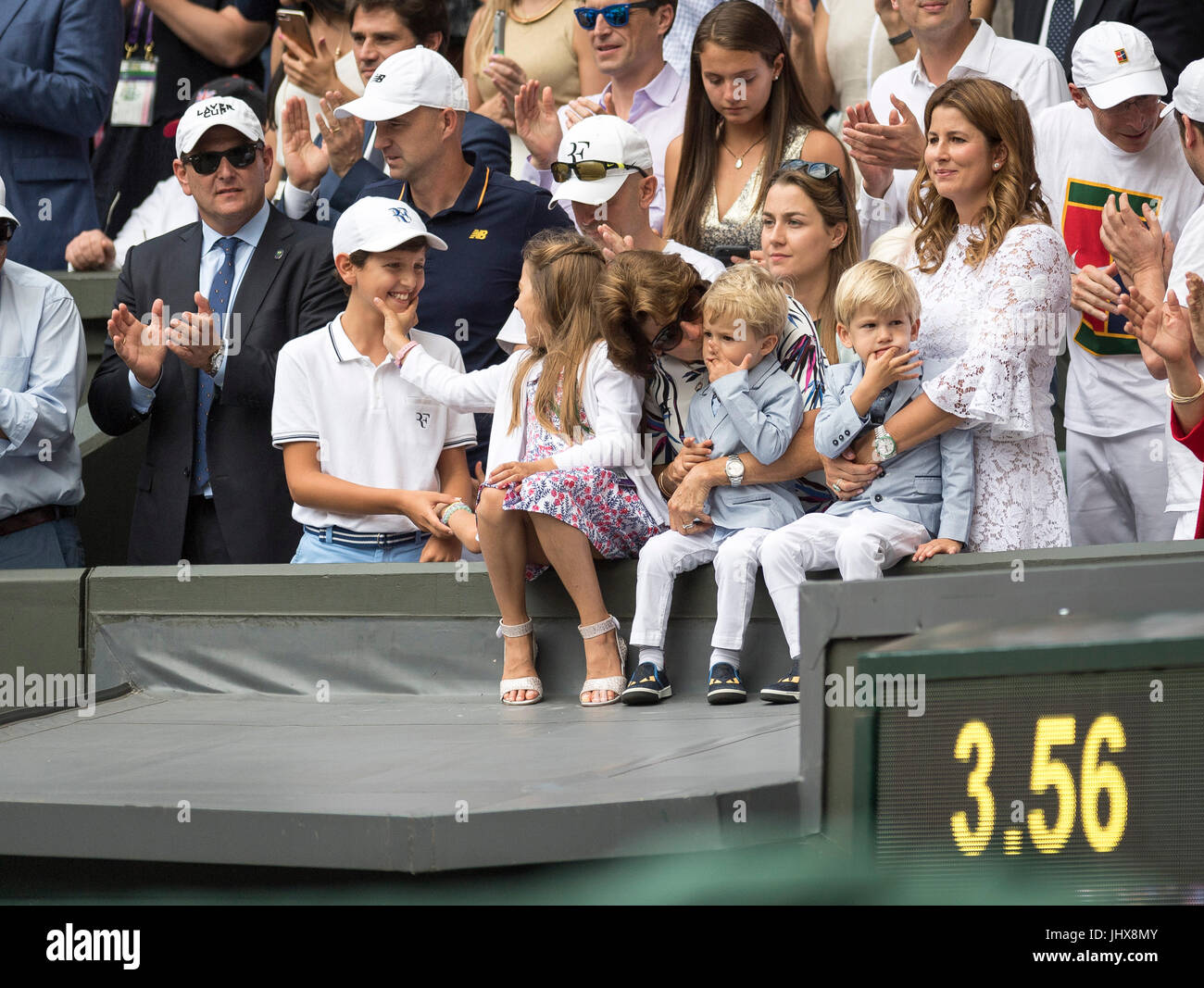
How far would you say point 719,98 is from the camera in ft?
20.9

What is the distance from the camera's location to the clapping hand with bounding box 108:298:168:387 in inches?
251

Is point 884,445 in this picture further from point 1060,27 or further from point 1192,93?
point 1060,27

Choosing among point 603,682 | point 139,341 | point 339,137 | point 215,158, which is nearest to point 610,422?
point 603,682

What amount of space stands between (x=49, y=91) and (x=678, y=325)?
3.87 metres

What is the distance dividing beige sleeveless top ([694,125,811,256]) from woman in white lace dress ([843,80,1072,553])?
0.94m

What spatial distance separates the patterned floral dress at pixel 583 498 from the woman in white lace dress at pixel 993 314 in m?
0.76

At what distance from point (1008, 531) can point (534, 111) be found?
328cm

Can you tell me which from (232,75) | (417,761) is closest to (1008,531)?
(417,761)

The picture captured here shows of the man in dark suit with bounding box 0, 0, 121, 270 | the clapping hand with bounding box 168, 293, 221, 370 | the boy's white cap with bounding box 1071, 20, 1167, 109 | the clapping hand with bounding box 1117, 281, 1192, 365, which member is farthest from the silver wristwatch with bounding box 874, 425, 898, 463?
the man in dark suit with bounding box 0, 0, 121, 270

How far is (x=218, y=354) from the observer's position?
21.1 ft

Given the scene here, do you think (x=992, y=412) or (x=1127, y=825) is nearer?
(x=1127, y=825)

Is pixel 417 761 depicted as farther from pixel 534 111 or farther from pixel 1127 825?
pixel 534 111
